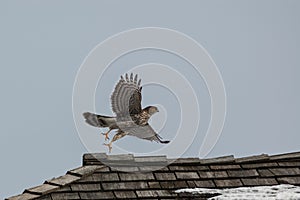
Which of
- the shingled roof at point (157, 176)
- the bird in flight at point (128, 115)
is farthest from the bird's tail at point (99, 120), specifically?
the shingled roof at point (157, 176)

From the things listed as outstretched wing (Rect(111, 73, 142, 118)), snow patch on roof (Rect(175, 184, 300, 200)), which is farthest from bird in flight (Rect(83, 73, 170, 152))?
snow patch on roof (Rect(175, 184, 300, 200))

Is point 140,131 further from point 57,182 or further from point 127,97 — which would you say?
point 57,182

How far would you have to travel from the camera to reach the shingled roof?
5.34 meters

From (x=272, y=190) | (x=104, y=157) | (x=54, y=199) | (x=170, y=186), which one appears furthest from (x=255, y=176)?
(x=54, y=199)

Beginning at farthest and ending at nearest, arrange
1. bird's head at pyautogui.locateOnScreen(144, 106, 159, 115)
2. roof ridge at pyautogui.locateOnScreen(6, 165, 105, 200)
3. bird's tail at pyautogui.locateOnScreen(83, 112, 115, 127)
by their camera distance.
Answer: bird's head at pyautogui.locateOnScreen(144, 106, 159, 115)
bird's tail at pyautogui.locateOnScreen(83, 112, 115, 127)
roof ridge at pyautogui.locateOnScreen(6, 165, 105, 200)

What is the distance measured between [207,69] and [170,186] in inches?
45.3

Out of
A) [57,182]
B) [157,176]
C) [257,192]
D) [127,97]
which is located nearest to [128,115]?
[127,97]

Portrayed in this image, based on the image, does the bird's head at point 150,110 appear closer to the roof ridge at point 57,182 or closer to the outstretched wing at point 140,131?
the outstretched wing at point 140,131

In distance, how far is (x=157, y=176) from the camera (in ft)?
18.4

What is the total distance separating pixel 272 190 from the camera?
214 inches

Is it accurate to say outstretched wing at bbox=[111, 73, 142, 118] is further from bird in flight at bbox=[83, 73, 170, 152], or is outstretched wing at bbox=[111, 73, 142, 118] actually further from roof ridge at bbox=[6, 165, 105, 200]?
roof ridge at bbox=[6, 165, 105, 200]

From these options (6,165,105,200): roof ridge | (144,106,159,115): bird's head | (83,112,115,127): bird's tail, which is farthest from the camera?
(144,106,159,115): bird's head

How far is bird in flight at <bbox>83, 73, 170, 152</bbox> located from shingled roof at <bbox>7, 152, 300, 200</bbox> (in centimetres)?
48

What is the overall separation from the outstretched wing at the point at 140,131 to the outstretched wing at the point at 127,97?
0.28 feet
